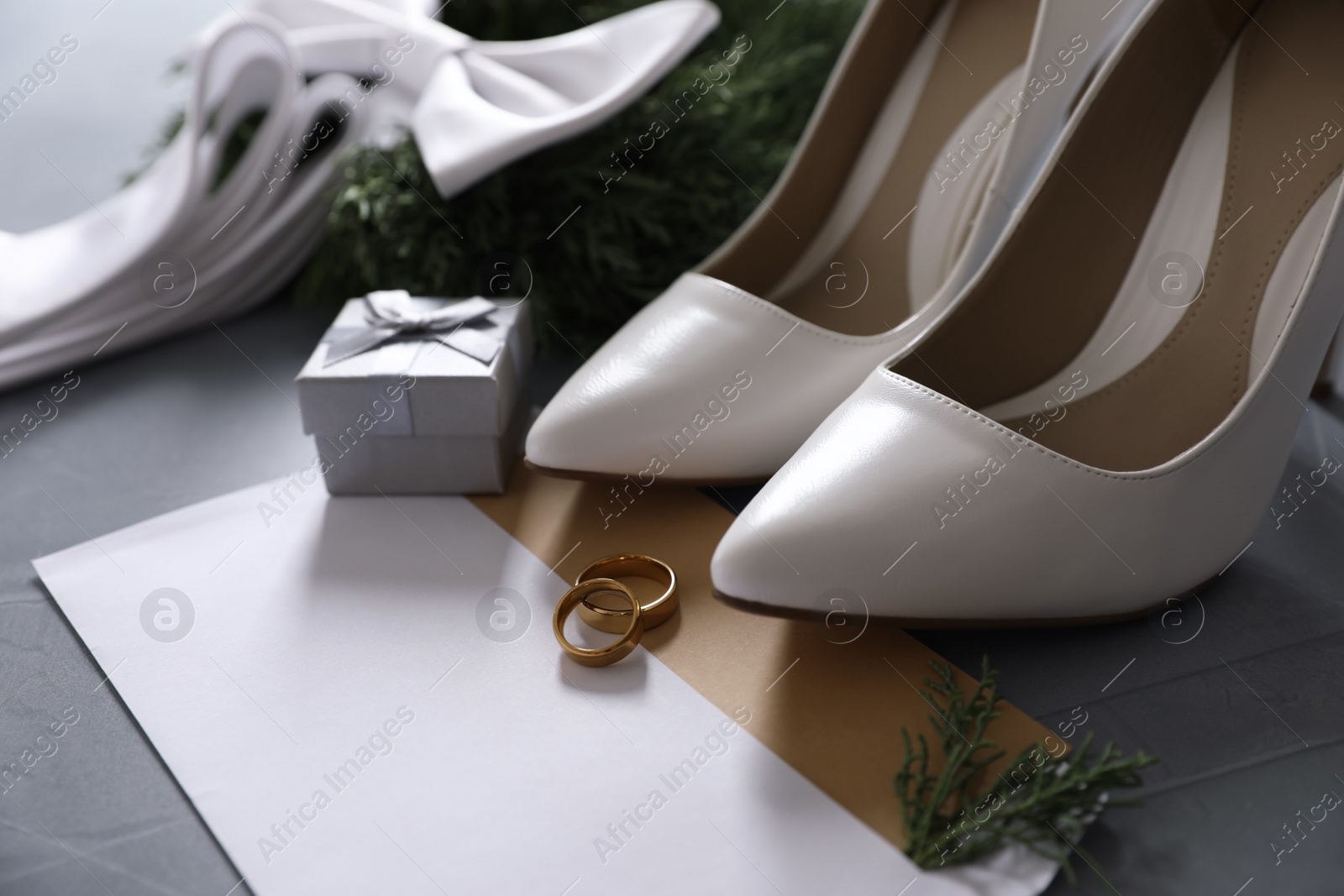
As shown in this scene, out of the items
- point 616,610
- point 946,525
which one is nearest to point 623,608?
point 616,610

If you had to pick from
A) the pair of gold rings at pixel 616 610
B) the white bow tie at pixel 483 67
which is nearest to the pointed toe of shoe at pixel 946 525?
the pair of gold rings at pixel 616 610

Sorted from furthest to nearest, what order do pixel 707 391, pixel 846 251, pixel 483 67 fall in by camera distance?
pixel 483 67, pixel 846 251, pixel 707 391

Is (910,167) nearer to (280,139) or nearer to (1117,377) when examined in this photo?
(1117,377)

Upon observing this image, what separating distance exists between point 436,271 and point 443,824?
0.70 meters

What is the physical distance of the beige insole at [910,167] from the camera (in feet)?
3.71

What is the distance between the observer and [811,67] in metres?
1.53

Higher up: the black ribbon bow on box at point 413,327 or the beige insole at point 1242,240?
the beige insole at point 1242,240

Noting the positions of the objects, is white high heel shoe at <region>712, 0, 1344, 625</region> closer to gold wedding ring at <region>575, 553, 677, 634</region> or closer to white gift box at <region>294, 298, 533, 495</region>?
gold wedding ring at <region>575, 553, 677, 634</region>

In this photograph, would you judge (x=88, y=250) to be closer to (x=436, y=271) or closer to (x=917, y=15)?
(x=436, y=271)

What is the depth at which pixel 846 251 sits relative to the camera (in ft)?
3.81

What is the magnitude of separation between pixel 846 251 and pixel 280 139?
0.73m

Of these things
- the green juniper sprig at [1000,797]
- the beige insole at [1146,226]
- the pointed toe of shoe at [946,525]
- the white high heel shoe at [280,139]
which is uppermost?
the beige insole at [1146,226]

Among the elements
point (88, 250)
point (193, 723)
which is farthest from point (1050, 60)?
point (88, 250)

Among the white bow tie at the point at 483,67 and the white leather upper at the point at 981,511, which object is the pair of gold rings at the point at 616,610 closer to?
the white leather upper at the point at 981,511
